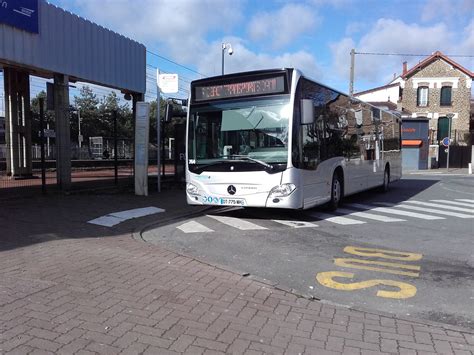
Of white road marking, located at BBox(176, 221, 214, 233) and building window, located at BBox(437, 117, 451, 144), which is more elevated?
building window, located at BBox(437, 117, 451, 144)

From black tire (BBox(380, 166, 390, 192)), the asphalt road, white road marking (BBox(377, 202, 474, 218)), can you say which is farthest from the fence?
black tire (BBox(380, 166, 390, 192))

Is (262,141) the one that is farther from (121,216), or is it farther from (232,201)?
(121,216)

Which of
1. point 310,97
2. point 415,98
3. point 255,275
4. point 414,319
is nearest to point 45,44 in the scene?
point 310,97

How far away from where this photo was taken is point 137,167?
45.7ft

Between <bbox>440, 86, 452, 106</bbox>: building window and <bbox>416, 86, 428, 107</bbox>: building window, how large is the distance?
1522mm

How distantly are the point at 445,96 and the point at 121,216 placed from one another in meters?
45.2

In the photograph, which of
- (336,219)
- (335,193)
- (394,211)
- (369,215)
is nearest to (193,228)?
(336,219)

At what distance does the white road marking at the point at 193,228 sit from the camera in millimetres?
8953

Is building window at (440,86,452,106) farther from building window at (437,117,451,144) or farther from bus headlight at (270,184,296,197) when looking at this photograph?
bus headlight at (270,184,296,197)

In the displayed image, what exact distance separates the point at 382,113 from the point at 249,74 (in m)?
9.15

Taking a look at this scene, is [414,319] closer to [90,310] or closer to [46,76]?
[90,310]

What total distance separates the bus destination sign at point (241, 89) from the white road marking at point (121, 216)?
2.85 m

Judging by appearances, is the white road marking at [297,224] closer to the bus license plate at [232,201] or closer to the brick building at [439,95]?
the bus license plate at [232,201]

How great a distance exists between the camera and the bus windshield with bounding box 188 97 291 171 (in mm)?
9508
